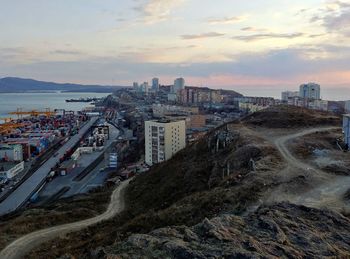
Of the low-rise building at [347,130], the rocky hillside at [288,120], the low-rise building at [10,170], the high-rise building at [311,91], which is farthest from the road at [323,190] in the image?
the high-rise building at [311,91]

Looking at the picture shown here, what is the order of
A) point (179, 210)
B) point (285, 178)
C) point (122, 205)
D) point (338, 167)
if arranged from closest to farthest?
1. point (179, 210)
2. point (285, 178)
3. point (338, 167)
4. point (122, 205)

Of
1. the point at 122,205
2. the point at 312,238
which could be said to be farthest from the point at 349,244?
the point at 122,205

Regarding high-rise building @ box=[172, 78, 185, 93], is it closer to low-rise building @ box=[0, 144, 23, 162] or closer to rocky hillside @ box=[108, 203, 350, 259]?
low-rise building @ box=[0, 144, 23, 162]

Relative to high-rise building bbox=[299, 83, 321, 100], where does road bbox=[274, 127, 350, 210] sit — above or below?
below

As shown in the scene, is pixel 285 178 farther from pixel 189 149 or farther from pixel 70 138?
pixel 70 138

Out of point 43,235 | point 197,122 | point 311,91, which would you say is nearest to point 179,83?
point 311,91

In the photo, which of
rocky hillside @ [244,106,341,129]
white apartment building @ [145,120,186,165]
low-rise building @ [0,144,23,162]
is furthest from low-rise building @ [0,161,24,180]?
rocky hillside @ [244,106,341,129]

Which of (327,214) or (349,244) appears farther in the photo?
(327,214)
